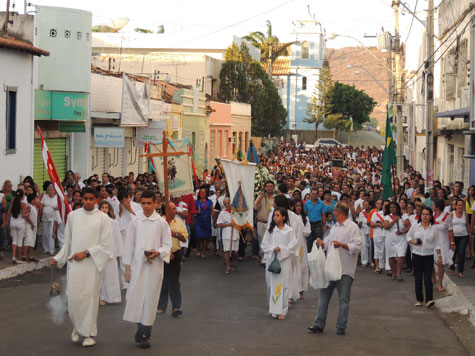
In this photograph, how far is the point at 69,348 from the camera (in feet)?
Answer: 31.0

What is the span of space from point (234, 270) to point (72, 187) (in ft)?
14.4

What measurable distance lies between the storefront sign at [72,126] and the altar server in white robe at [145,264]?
16.4 meters

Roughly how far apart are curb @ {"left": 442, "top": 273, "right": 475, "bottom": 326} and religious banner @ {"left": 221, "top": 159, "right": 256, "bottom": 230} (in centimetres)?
399

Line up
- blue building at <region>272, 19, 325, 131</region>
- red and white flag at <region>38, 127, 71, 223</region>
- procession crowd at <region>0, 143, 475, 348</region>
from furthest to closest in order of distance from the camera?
blue building at <region>272, 19, 325, 131</region>, red and white flag at <region>38, 127, 71, 223</region>, procession crowd at <region>0, 143, 475, 348</region>

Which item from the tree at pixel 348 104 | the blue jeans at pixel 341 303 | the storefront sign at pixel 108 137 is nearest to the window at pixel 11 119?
the storefront sign at pixel 108 137

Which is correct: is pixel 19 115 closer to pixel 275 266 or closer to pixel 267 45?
pixel 275 266

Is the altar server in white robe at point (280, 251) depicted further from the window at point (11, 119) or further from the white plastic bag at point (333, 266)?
the window at point (11, 119)

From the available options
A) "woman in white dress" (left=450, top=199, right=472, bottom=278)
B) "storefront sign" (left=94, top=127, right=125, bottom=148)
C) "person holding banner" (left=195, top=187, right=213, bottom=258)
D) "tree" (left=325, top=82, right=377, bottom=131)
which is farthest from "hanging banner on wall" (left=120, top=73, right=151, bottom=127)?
"tree" (left=325, top=82, right=377, bottom=131)

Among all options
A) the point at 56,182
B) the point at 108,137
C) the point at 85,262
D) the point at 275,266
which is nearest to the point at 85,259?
the point at 85,262

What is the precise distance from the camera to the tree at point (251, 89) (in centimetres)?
5628

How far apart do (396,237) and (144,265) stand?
322 inches

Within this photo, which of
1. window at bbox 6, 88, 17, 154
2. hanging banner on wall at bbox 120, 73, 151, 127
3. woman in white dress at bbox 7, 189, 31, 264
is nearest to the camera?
woman in white dress at bbox 7, 189, 31, 264

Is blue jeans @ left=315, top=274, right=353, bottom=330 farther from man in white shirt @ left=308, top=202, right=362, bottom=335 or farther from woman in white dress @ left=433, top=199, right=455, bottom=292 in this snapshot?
woman in white dress @ left=433, top=199, right=455, bottom=292

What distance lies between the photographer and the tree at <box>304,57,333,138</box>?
319 ft
